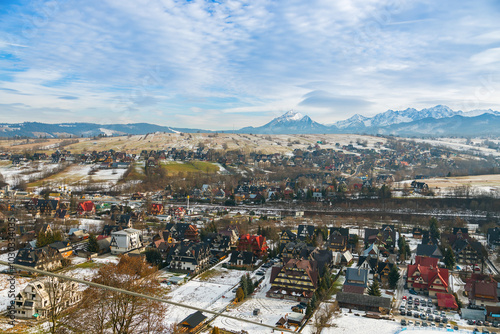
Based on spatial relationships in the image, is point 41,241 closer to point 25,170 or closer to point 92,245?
point 92,245

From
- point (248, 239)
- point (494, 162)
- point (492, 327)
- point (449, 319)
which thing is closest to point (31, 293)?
point (248, 239)

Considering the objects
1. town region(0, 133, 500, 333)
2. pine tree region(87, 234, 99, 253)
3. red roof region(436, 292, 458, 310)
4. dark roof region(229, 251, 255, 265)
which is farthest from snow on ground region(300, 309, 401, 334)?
pine tree region(87, 234, 99, 253)

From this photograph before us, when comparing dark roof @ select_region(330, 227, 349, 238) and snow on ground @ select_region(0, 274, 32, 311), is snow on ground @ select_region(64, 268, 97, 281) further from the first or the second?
dark roof @ select_region(330, 227, 349, 238)

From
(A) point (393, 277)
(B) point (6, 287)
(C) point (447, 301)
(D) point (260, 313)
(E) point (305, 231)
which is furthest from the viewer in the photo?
(E) point (305, 231)

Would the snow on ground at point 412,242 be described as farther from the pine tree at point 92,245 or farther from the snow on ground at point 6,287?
the snow on ground at point 6,287

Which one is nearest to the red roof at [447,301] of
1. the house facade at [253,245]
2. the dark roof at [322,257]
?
the dark roof at [322,257]

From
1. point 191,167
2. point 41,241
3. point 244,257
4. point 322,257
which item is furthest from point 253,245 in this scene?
point 191,167

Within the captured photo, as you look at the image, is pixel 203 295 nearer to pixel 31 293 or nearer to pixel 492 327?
pixel 31 293
